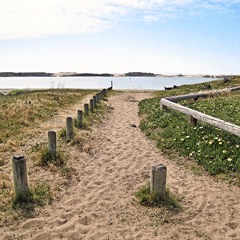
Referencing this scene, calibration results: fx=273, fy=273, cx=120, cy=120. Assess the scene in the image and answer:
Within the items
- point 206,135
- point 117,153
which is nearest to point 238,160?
point 206,135

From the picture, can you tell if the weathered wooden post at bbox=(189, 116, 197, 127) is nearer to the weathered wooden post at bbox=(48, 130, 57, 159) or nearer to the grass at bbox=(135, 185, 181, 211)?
the grass at bbox=(135, 185, 181, 211)

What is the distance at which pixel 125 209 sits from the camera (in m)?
5.79

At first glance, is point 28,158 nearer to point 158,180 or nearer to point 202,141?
point 158,180

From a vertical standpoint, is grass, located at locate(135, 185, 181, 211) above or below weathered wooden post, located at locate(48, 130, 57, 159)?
below

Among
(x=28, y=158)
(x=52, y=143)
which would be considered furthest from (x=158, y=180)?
(x=28, y=158)

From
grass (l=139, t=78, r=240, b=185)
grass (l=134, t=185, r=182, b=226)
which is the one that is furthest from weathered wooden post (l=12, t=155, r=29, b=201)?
grass (l=139, t=78, r=240, b=185)

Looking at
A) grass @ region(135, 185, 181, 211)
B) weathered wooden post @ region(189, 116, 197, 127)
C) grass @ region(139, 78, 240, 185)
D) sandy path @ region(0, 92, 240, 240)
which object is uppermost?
weathered wooden post @ region(189, 116, 197, 127)

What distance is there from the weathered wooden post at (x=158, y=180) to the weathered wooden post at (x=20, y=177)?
2.75 meters

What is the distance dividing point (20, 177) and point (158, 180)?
9.65ft

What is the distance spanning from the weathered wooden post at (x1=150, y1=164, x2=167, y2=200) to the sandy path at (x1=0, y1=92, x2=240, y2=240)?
45 centimetres

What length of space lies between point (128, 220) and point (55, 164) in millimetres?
3538

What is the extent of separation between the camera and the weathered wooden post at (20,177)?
5.73m

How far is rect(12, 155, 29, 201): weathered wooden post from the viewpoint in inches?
226

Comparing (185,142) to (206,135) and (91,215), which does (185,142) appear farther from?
(91,215)
